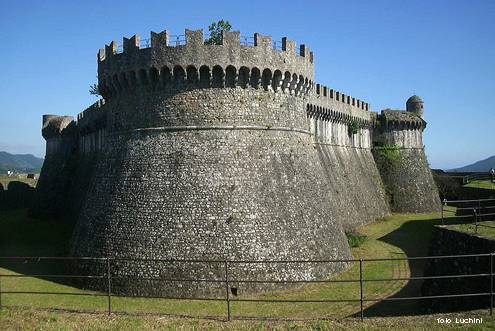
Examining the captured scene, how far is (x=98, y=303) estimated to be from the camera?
1803cm

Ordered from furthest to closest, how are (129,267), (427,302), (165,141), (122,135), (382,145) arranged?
1. (382,145)
2. (122,135)
3. (165,141)
4. (129,267)
5. (427,302)

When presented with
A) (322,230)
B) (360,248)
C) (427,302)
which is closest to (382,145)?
(360,248)

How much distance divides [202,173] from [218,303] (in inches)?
225

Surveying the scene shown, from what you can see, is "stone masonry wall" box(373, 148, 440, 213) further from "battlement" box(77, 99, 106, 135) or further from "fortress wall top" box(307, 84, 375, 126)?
"battlement" box(77, 99, 106, 135)

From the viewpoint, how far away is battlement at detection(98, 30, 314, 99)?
20.7 meters

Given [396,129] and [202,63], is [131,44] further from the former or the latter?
[396,129]

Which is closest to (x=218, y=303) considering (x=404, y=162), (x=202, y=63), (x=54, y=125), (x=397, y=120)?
(x=202, y=63)

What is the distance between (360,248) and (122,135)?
53.8ft

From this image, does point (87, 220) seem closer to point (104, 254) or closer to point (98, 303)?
point (104, 254)

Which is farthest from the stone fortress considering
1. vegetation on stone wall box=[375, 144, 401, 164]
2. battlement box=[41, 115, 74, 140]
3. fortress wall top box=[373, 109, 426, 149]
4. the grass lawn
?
fortress wall top box=[373, 109, 426, 149]

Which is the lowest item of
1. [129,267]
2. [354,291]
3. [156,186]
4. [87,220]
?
[354,291]

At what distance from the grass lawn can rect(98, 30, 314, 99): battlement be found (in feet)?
32.7

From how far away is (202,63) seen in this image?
2058 cm

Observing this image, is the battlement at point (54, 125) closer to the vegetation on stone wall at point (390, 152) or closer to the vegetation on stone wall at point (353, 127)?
the vegetation on stone wall at point (353, 127)
